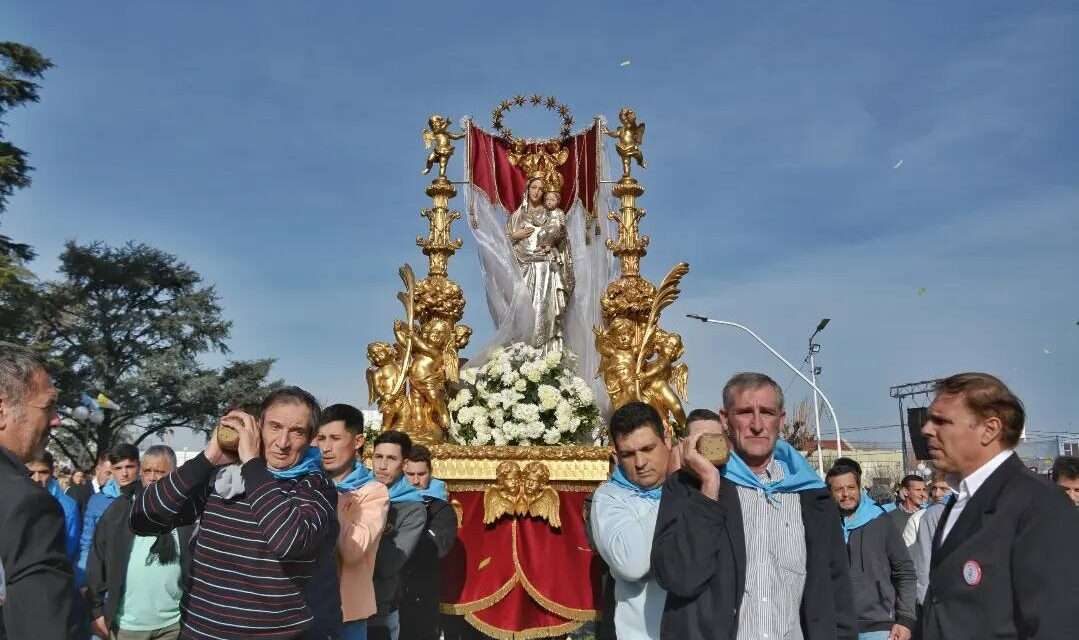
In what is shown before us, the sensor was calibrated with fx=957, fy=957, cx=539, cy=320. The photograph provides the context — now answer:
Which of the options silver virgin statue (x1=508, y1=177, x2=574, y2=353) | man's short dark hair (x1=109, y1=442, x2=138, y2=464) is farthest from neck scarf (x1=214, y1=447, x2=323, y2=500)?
silver virgin statue (x1=508, y1=177, x2=574, y2=353)

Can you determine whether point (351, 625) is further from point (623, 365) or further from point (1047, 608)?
point (623, 365)

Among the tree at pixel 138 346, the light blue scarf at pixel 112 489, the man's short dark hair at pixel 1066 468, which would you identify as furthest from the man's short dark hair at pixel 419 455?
the tree at pixel 138 346

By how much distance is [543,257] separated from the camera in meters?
10.1

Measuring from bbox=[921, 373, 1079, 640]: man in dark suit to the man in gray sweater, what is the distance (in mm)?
2704

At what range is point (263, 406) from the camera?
155 inches

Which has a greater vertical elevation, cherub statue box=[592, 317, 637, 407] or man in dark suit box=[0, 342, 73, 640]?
cherub statue box=[592, 317, 637, 407]

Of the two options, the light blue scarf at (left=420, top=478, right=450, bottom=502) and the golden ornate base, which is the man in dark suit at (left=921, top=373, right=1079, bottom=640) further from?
the golden ornate base

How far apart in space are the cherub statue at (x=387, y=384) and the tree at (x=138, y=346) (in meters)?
26.7

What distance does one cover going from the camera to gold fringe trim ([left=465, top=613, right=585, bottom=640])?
7680mm

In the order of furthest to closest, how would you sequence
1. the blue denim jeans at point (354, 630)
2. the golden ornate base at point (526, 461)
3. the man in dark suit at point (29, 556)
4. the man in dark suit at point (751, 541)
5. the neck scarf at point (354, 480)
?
the golden ornate base at point (526, 461)
the neck scarf at point (354, 480)
the blue denim jeans at point (354, 630)
the man in dark suit at point (751, 541)
the man in dark suit at point (29, 556)

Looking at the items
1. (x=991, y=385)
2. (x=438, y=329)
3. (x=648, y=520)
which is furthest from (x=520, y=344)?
(x=991, y=385)

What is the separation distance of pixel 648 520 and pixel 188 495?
183 cm

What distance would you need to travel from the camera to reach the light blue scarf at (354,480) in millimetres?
4883

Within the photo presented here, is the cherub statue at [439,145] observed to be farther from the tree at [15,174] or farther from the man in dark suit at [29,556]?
the tree at [15,174]
